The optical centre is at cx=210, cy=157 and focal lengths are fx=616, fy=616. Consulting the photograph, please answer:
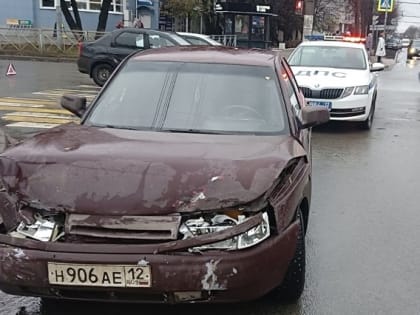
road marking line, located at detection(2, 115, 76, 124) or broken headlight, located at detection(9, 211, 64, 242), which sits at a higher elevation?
broken headlight, located at detection(9, 211, 64, 242)

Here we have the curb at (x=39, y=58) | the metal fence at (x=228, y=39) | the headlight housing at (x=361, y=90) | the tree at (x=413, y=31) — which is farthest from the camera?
the tree at (x=413, y=31)

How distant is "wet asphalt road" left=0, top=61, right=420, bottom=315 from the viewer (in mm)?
3980

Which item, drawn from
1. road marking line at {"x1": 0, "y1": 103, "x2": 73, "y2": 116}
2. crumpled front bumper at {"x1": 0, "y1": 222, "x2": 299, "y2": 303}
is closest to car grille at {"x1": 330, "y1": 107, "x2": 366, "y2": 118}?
road marking line at {"x1": 0, "y1": 103, "x2": 73, "y2": 116}

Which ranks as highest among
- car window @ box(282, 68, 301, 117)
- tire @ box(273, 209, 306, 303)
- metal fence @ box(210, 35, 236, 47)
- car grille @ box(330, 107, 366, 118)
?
car window @ box(282, 68, 301, 117)

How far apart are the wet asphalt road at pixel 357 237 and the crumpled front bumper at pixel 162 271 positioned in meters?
0.61

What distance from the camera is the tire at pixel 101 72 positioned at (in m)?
17.3

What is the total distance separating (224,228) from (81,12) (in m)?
37.0

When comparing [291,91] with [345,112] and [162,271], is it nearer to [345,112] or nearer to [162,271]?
[162,271]

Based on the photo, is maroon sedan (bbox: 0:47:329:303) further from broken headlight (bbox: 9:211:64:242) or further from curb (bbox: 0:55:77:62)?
curb (bbox: 0:55:77:62)

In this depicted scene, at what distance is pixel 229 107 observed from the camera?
4.67 meters

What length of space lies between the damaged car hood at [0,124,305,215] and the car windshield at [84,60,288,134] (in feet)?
1.71

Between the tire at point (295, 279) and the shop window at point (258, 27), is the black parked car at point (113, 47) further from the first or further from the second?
the shop window at point (258, 27)

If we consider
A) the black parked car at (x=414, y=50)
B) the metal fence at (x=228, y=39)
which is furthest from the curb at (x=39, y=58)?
the black parked car at (x=414, y=50)

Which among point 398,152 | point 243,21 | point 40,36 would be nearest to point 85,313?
point 398,152
